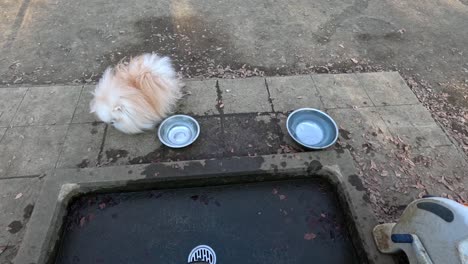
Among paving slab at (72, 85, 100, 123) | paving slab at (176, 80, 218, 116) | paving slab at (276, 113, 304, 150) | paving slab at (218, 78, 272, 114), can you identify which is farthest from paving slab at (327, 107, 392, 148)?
paving slab at (72, 85, 100, 123)

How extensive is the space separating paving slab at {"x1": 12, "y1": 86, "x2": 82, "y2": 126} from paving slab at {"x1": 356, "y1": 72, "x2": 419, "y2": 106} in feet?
10.8

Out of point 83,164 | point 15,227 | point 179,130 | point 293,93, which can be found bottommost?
point 15,227

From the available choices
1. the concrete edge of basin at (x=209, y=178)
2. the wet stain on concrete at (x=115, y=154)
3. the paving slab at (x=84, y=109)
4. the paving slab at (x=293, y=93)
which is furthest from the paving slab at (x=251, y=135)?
the paving slab at (x=84, y=109)

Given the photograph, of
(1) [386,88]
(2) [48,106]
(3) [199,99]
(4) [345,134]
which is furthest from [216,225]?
(1) [386,88]

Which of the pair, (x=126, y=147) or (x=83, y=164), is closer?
(x=83, y=164)

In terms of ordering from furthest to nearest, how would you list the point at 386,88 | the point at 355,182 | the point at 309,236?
the point at 386,88 < the point at 355,182 < the point at 309,236

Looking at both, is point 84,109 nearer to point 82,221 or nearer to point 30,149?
point 30,149

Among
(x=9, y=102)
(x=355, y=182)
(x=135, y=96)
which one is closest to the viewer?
(x=355, y=182)

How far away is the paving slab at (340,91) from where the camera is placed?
3318mm

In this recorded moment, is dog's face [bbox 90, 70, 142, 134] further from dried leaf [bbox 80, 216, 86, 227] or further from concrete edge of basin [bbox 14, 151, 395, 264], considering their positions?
dried leaf [bbox 80, 216, 86, 227]

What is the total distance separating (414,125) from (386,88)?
1.96ft

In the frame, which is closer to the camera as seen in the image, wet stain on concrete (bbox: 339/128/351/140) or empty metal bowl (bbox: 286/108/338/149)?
empty metal bowl (bbox: 286/108/338/149)

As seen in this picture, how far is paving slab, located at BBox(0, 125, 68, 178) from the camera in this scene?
2.65 metres

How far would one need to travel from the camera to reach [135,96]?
2783 millimetres
